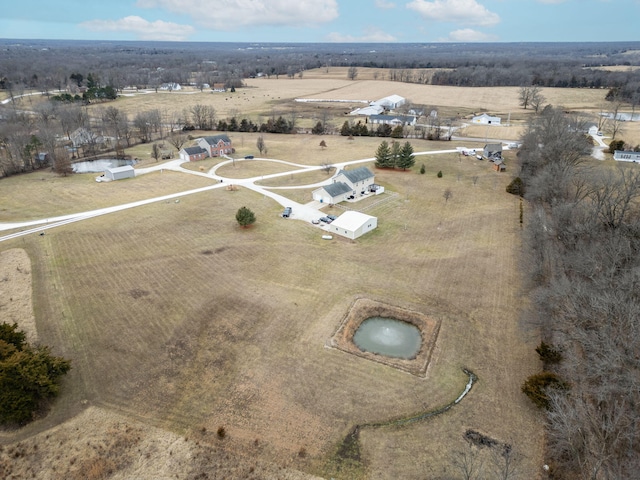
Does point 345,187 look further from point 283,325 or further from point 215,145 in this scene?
point 215,145

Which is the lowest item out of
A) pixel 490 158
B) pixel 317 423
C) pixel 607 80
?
pixel 317 423

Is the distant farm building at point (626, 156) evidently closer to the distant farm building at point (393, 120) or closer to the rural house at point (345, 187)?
the distant farm building at point (393, 120)

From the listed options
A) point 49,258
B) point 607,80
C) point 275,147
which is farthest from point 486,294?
point 607,80

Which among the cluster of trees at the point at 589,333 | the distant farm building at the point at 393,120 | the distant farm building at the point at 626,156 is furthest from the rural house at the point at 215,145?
the distant farm building at the point at 626,156

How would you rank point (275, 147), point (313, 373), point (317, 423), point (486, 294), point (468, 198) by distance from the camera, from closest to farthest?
point (317, 423)
point (313, 373)
point (486, 294)
point (468, 198)
point (275, 147)

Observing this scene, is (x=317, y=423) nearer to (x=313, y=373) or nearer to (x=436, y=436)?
(x=313, y=373)

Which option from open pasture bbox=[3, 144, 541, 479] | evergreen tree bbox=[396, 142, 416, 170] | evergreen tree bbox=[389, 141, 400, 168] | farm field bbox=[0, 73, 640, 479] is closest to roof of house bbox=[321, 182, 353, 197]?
farm field bbox=[0, 73, 640, 479]

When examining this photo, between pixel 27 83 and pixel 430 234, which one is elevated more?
pixel 27 83
